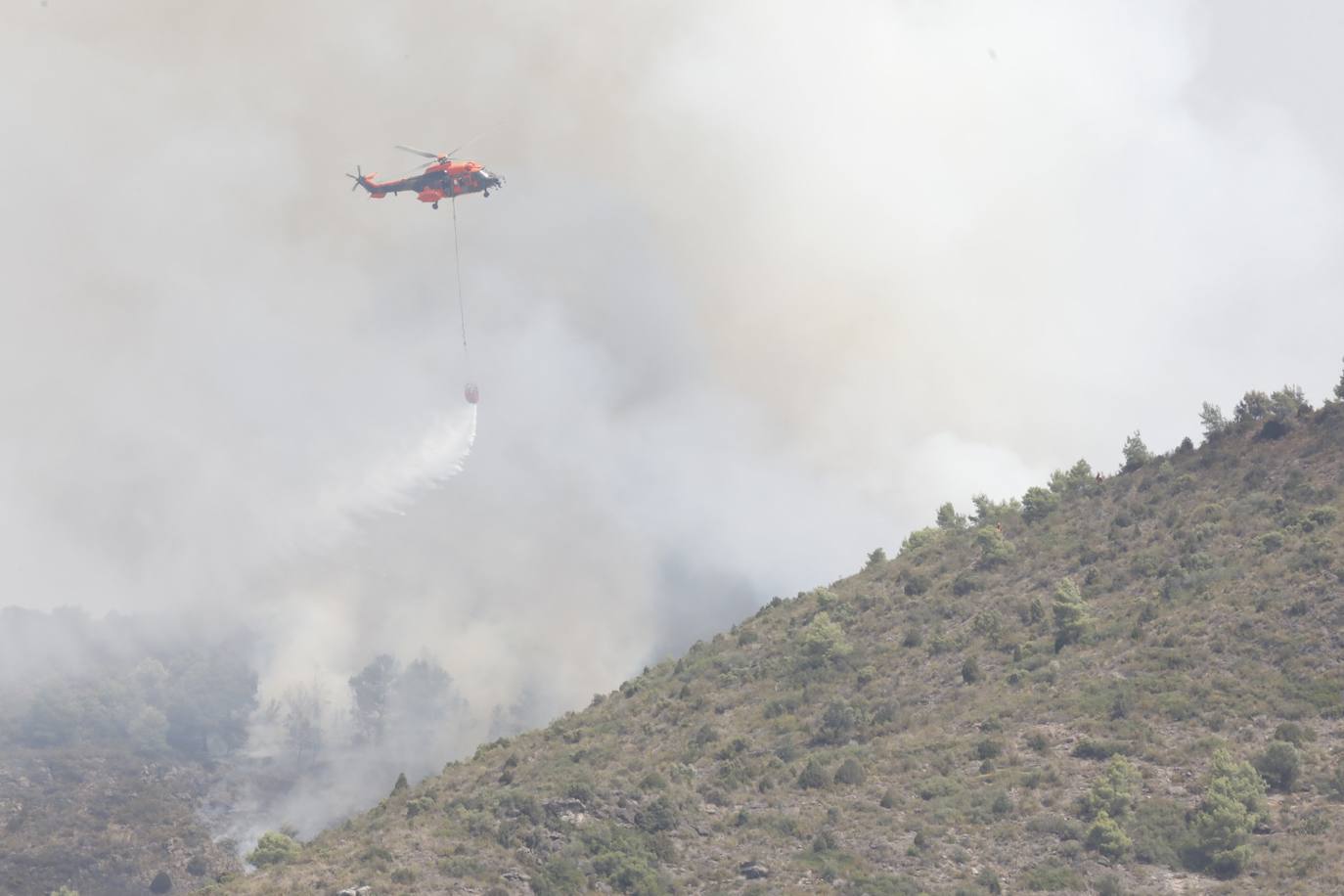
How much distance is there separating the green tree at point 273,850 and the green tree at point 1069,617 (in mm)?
50604

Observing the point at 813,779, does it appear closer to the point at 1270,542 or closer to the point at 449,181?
the point at 1270,542

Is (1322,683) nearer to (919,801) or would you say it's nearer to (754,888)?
(919,801)

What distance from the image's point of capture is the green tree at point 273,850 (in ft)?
261

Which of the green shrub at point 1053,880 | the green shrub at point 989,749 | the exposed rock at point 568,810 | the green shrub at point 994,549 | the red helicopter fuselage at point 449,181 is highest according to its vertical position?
the red helicopter fuselage at point 449,181

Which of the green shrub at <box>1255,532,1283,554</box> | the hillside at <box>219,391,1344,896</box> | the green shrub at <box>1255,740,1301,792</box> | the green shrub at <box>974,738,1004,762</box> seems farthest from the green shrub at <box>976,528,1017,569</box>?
the green shrub at <box>1255,740,1301,792</box>

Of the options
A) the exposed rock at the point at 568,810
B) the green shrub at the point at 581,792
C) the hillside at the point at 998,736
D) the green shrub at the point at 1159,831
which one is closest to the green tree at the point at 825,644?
the hillside at the point at 998,736

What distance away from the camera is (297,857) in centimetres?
7481

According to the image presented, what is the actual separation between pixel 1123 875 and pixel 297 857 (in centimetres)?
4212

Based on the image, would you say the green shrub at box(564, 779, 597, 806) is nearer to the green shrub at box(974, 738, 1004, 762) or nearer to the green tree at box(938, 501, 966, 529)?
the green shrub at box(974, 738, 1004, 762)

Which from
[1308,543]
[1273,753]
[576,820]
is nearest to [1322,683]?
[1273,753]

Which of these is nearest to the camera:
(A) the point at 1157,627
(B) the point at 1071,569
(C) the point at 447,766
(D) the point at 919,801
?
(D) the point at 919,801

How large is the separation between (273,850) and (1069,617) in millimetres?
53628

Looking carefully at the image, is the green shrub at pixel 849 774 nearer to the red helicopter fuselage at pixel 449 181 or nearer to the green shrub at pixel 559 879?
the green shrub at pixel 559 879

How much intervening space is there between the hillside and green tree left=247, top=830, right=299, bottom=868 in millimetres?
966
